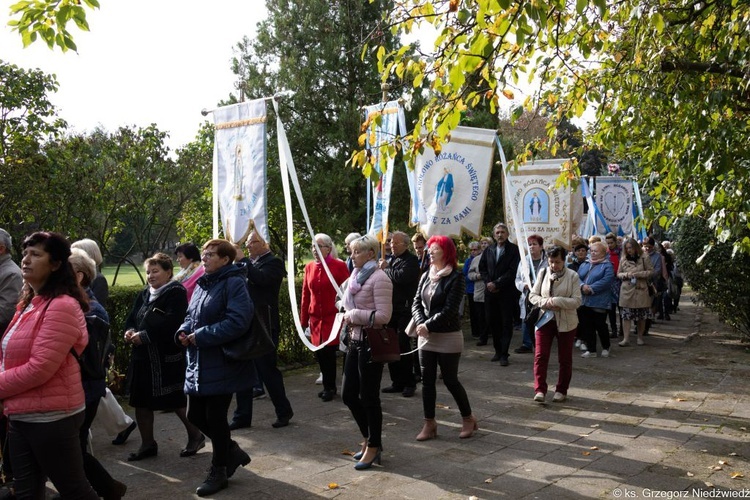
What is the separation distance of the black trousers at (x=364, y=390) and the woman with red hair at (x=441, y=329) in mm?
773

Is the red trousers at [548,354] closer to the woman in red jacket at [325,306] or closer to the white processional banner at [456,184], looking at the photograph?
the white processional banner at [456,184]

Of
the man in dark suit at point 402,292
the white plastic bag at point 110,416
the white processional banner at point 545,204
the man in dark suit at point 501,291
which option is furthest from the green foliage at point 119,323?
the white processional banner at point 545,204

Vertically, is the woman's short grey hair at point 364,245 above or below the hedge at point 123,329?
above

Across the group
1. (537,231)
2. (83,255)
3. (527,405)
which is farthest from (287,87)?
(83,255)

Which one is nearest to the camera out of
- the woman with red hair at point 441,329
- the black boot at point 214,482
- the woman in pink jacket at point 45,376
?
the woman in pink jacket at point 45,376

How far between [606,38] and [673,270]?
36.2 feet

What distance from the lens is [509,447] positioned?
6.46 meters

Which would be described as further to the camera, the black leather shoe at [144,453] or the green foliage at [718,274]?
the green foliage at [718,274]

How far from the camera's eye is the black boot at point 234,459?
5414mm

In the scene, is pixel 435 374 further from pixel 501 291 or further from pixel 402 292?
pixel 501 291

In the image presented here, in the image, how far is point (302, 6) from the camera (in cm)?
1753

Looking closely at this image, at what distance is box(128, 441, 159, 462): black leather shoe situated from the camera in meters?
6.16

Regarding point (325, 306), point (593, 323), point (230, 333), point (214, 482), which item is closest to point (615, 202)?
point (593, 323)

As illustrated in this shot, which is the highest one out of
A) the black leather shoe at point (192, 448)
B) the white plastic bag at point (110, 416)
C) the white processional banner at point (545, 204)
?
the white processional banner at point (545, 204)
